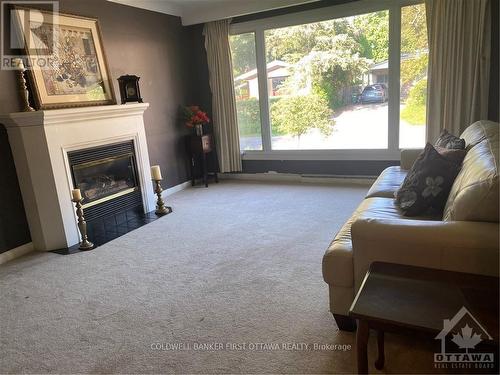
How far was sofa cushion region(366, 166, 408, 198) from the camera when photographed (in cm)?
274

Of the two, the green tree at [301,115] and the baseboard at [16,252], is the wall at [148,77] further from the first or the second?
the green tree at [301,115]

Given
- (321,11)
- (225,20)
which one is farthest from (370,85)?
(225,20)

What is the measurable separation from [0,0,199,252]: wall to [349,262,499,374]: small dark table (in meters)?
3.20

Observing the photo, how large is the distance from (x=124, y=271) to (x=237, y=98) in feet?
11.2

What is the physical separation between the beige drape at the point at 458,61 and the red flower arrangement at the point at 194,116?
2.92 meters

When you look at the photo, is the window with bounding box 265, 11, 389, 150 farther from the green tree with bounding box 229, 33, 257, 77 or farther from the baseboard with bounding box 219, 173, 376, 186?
the baseboard with bounding box 219, 173, 376, 186

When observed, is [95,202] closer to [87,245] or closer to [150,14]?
[87,245]

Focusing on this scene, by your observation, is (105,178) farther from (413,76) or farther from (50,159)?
(413,76)

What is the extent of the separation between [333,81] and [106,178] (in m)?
3.14

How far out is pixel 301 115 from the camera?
511cm

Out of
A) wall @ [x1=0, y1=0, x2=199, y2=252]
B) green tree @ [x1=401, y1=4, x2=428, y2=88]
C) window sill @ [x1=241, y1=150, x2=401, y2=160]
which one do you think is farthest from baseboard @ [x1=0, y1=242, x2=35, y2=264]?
green tree @ [x1=401, y1=4, x2=428, y2=88]

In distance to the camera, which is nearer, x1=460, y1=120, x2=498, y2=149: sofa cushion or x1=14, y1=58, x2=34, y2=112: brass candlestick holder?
x1=460, y1=120, x2=498, y2=149: sofa cushion

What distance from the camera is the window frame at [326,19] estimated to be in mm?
4291

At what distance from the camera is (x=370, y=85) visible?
4590 mm
